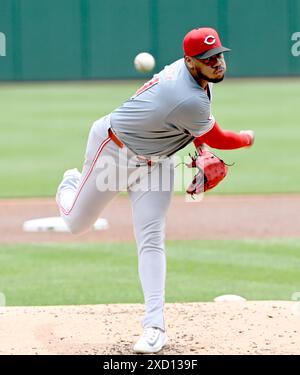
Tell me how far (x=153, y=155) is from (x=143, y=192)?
19 cm

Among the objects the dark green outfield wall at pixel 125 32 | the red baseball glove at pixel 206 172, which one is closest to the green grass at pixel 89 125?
the dark green outfield wall at pixel 125 32

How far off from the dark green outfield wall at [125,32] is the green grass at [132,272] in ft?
48.3

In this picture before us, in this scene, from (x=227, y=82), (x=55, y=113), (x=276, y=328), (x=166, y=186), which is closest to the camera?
(x=166, y=186)

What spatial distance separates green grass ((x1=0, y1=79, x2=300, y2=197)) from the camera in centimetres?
1166

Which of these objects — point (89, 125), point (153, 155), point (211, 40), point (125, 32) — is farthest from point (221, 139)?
point (125, 32)

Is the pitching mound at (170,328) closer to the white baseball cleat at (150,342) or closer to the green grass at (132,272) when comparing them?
the white baseball cleat at (150,342)

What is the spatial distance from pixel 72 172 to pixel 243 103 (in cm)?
1462

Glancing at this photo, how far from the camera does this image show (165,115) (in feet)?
15.0

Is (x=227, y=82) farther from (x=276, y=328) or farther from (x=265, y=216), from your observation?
(x=276, y=328)

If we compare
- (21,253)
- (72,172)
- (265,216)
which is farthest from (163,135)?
(265,216)

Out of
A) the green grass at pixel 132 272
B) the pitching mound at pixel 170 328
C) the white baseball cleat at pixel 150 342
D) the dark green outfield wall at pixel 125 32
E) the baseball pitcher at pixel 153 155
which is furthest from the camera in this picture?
the dark green outfield wall at pixel 125 32

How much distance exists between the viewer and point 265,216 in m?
9.28

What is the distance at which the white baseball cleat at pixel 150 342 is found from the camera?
15.5ft

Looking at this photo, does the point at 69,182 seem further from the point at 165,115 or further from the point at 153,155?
the point at 165,115
